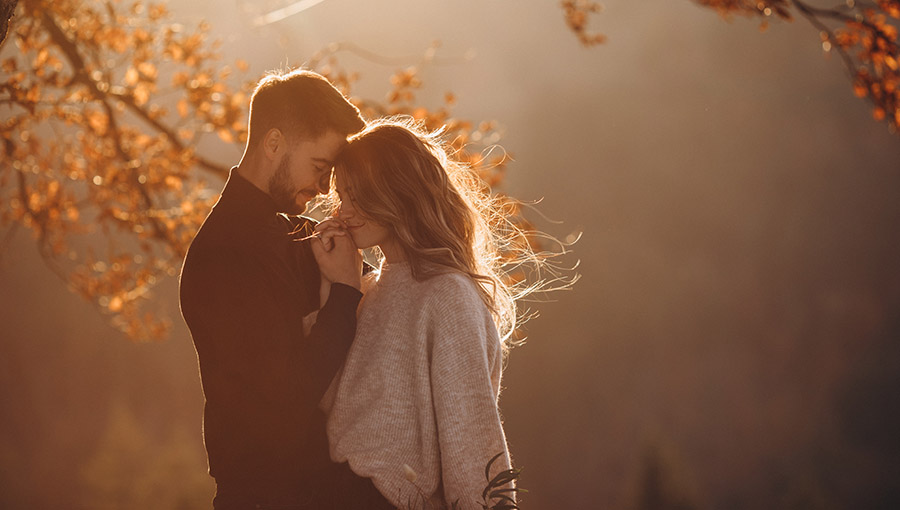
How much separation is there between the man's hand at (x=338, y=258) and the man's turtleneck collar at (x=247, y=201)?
250mm

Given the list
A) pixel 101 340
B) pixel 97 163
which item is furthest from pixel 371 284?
pixel 101 340

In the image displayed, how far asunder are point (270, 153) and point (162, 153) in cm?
419

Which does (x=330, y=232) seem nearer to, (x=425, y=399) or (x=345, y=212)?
(x=345, y=212)

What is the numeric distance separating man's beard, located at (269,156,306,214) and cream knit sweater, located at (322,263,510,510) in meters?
0.60

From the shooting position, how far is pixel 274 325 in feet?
8.06

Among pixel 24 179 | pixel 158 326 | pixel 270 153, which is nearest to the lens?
pixel 270 153

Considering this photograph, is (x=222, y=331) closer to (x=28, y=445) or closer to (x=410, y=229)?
(x=410, y=229)

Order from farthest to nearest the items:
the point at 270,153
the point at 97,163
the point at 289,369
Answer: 1. the point at 97,163
2. the point at 270,153
3. the point at 289,369

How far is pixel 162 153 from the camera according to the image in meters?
6.64

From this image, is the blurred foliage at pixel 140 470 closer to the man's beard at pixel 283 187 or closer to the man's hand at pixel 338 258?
the man's beard at pixel 283 187

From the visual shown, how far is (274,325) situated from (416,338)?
0.46 m

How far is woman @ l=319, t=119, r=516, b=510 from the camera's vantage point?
7.93 ft

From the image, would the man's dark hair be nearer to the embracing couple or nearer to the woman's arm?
the embracing couple

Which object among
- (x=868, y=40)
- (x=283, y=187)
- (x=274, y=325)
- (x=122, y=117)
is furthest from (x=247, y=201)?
(x=122, y=117)
